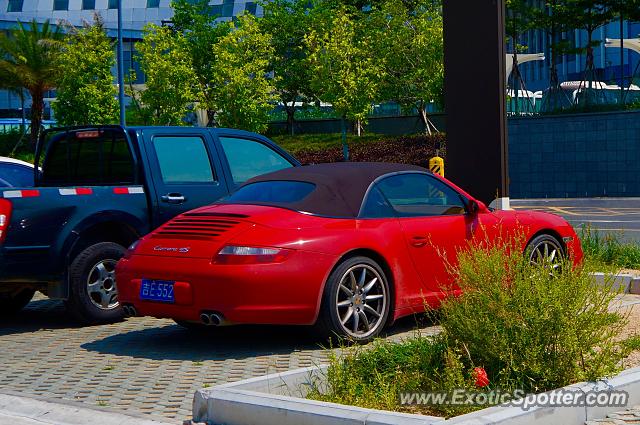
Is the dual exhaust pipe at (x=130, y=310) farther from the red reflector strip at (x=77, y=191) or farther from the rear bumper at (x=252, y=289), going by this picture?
the red reflector strip at (x=77, y=191)

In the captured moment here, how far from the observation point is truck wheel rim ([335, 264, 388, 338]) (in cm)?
838

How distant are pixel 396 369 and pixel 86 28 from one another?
52.8m

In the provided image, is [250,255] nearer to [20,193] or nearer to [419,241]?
[419,241]

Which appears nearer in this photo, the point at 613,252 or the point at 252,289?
the point at 252,289

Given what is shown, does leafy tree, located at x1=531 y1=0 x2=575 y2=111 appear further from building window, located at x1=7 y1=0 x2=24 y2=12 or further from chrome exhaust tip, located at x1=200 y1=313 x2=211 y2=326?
building window, located at x1=7 y1=0 x2=24 y2=12

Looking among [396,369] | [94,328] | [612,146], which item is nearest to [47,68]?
[612,146]

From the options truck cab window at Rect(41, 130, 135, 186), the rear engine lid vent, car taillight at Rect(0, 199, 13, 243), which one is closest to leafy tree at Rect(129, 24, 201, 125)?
truck cab window at Rect(41, 130, 135, 186)

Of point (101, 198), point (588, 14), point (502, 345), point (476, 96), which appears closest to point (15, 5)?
point (588, 14)

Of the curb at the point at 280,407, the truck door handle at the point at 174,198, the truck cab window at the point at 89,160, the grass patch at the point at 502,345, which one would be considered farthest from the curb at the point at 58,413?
the truck cab window at the point at 89,160

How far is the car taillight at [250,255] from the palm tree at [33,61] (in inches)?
1815

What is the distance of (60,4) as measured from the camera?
291 feet

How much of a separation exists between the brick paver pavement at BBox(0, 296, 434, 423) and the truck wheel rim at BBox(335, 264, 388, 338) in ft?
1.07

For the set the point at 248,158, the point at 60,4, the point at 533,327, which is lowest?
the point at 533,327

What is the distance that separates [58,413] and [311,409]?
1.92m
